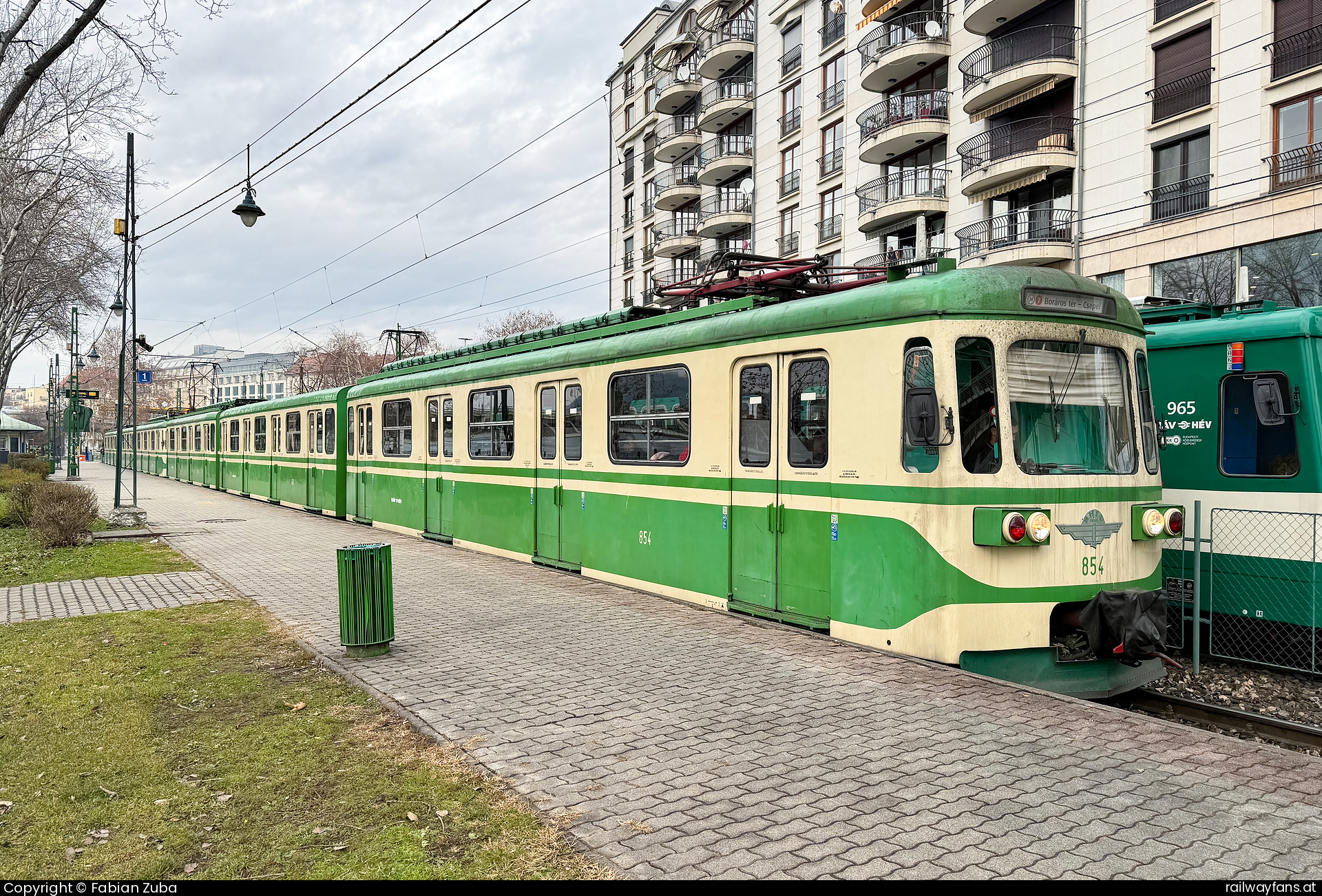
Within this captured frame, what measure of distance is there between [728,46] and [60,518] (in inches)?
1447

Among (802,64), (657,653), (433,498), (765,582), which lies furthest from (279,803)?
(802,64)

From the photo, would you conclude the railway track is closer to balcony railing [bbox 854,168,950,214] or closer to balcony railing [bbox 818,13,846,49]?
balcony railing [bbox 854,168,950,214]

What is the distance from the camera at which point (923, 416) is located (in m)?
6.54

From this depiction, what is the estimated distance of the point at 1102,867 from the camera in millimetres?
3695

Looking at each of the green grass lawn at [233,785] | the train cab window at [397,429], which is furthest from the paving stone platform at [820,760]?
the train cab window at [397,429]

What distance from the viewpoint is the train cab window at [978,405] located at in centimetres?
653

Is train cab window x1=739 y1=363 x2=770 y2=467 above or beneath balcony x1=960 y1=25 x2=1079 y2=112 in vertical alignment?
beneath

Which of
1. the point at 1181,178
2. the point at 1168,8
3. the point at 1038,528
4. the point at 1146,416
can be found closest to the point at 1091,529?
the point at 1038,528

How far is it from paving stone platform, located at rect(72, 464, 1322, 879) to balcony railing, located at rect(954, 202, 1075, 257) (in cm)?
2231

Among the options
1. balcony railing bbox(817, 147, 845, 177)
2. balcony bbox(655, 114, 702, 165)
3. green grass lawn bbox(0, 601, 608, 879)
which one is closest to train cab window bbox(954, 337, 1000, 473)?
green grass lawn bbox(0, 601, 608, 879)

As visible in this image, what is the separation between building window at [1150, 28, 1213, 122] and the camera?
2239 cm

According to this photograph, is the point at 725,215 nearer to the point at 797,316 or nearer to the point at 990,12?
the point at 990,12

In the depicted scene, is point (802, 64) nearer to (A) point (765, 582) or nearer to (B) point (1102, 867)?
(A) point (765, 582)

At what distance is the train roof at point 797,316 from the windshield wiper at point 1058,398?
0.18 m
